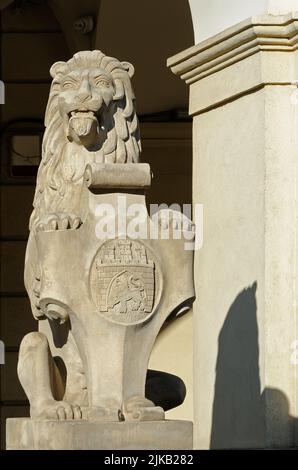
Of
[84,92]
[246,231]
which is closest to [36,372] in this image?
[84,92]

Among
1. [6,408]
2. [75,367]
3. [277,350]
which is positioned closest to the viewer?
[75,367]

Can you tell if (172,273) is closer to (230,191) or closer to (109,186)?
(109,186)

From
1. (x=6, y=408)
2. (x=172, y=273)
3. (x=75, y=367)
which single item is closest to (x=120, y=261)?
(x=172, y=273)

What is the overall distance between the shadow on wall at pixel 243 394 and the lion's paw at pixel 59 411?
1.53 metres

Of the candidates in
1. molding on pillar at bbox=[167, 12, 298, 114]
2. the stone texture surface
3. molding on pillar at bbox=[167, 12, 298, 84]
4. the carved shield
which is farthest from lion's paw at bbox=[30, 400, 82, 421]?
molding on pillar at bbox=[167, 12, 298, 84]

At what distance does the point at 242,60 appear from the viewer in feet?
39.4

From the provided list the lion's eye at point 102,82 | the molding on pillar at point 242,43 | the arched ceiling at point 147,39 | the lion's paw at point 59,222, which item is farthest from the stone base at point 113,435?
the arched ceiling at point 147,39

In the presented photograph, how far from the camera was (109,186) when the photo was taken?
33.2 ft

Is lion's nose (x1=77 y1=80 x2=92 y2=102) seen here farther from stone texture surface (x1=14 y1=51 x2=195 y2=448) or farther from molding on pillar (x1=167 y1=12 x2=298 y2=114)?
molding on pillar (x1=167 y1=12 x2=298 y2=114)

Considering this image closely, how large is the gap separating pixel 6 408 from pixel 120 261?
7.97 m

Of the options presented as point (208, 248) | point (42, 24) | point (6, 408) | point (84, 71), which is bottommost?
point (6, 408)

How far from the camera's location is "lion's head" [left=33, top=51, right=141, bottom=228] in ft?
34.8

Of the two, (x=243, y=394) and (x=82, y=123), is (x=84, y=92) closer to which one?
(x=82, y=123)

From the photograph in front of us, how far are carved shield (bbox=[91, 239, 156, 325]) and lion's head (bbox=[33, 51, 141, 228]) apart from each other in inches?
31.1
